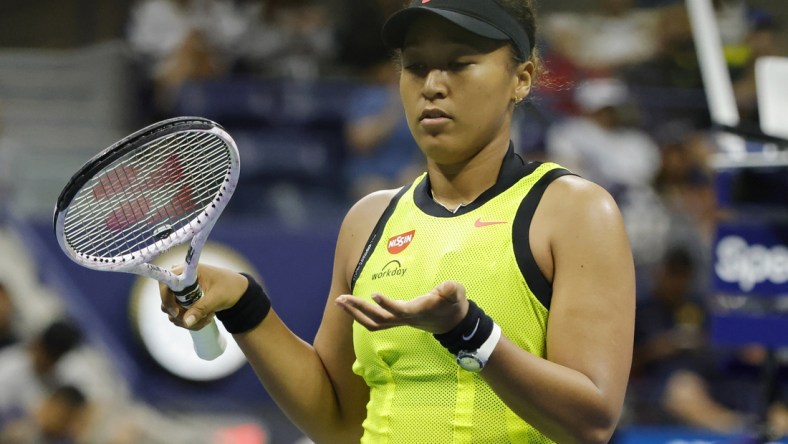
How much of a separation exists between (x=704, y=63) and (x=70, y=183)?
3457mm

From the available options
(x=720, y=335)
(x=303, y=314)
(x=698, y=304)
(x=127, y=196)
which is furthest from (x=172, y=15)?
(x=127, y=196)

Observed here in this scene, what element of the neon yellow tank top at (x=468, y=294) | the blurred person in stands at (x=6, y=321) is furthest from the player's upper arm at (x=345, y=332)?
the blurred person in stands at (x=6, y=321)

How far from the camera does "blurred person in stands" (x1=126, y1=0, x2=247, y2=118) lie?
870cm

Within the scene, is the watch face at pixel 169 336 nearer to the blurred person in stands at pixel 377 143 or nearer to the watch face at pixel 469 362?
the blurred person in stands at pixel 377 143

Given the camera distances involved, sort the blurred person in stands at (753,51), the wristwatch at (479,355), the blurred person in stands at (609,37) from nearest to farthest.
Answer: the wristwatch at (479,355), the blurred person in stands at (753,51), the blurred person in stands at (609,37)

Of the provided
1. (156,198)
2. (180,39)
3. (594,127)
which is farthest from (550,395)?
(180,39)

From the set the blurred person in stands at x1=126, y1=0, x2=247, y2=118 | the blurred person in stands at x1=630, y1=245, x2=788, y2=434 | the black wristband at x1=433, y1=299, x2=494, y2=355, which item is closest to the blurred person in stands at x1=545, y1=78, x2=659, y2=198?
the blurred person in stands at x1=630, y1=245, x2=788, y2=434

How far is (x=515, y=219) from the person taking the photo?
96.8 inches

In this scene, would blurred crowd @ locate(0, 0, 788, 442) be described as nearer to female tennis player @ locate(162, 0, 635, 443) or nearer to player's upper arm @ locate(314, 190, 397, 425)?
player's upper arm @ locate(314, 190, 397, 425)

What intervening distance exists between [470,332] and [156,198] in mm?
939

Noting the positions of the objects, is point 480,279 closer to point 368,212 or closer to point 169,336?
point 368,212

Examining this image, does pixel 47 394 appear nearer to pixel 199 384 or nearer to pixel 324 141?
pixel 199 384

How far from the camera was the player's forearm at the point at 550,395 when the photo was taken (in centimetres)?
221

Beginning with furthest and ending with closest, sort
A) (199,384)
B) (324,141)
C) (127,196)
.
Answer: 1. (324,141)
2. (199,384)
3. (127,196)
